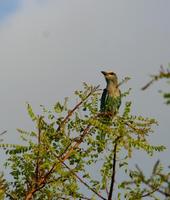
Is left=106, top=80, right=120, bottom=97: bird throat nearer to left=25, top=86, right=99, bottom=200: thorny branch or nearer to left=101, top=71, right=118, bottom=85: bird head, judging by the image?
left=101, top=71, right=118, bottom=85: bird head

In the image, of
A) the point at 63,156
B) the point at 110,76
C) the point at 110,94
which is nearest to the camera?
the point at 63,156

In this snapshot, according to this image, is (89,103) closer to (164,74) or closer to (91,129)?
(91,129)

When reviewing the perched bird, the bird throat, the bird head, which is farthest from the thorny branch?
the bird head

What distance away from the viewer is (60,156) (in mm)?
5980

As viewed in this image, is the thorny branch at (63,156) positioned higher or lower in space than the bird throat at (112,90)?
lower

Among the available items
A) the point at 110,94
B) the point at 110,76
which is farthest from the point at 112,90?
the point at 110,76

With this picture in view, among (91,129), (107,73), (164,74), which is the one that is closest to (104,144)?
(91,129)

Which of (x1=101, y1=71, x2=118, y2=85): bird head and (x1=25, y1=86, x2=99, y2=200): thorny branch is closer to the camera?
(x1=25, y1=86, x2=99, y2=200): thorny branch

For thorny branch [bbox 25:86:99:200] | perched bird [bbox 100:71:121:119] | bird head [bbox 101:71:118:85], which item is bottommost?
thorny branch [bbox 25:86:99:200]

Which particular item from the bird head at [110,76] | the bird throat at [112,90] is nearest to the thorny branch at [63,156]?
the bird throat at [112,90]

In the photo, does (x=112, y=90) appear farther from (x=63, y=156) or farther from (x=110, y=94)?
(x=63, y=156)

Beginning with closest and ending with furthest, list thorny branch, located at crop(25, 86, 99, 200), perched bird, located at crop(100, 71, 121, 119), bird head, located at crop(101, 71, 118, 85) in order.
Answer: thorny branch, located at crop(25, 86, 99, 200)
perched bird, located at crop(100, 71, 121, 119)
bird head, located at crop(101, 71, 118, 85)

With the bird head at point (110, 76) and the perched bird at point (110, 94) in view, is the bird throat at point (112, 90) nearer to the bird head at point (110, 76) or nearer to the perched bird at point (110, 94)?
the perched bird at point (110, 94)

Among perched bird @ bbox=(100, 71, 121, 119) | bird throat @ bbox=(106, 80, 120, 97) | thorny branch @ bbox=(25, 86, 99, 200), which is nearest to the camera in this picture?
thorny branch @ bbox=(25, 86, 99, 200)
